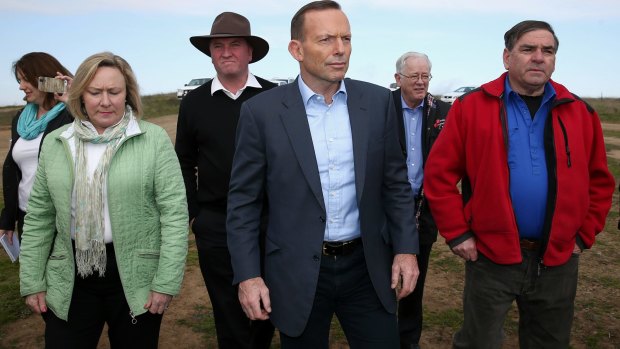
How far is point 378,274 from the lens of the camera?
2643 mm

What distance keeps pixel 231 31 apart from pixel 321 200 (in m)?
1.77

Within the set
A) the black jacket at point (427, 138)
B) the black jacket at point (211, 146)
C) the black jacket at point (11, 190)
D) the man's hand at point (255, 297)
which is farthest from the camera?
the black jacket at point (427, 138)

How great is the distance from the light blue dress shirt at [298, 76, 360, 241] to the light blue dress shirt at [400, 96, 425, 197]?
5.67 feet

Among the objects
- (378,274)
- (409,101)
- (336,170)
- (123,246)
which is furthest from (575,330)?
(123,246)

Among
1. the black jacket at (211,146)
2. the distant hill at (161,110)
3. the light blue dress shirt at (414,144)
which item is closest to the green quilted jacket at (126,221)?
the black jacket at (211,146)

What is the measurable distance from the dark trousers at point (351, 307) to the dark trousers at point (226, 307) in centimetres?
105

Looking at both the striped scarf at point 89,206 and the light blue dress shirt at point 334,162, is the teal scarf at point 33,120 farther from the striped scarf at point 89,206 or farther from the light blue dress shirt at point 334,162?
the light blue dress shirt at point 334,162

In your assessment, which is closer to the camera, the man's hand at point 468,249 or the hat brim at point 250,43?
the man's hand at point 468,249

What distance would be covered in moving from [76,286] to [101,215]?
1.33 feet

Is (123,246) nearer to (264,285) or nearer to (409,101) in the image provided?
(264,285)

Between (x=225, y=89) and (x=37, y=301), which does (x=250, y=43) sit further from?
(x=37, y=301)

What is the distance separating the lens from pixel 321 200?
2.50 metres

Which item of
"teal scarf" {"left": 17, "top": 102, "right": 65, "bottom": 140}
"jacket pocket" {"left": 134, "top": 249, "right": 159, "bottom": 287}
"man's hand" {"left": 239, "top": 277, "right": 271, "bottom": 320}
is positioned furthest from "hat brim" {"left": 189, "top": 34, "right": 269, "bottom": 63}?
"man's hand" {"left": 239, "top": 277, "right": 271, "bottom": 320}

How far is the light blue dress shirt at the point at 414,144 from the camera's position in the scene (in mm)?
4254
